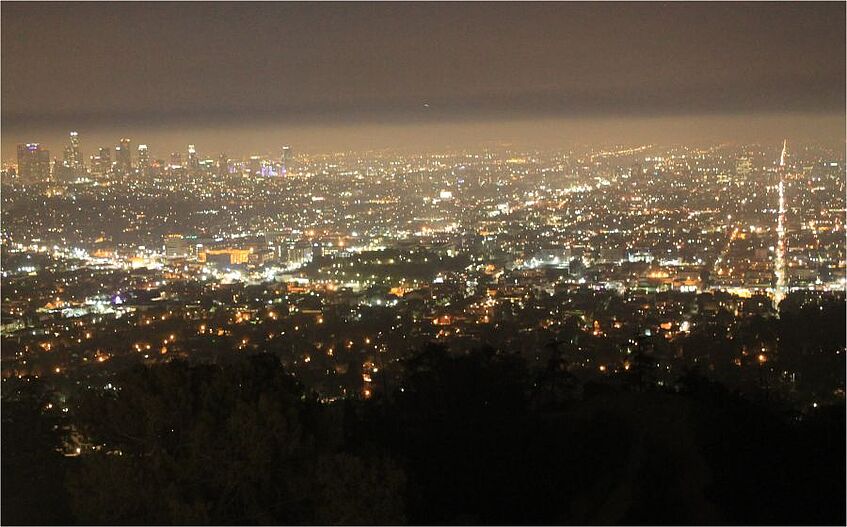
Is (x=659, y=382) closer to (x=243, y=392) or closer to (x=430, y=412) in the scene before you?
(x=430, y=412)

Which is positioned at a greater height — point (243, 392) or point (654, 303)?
point (243, 392)

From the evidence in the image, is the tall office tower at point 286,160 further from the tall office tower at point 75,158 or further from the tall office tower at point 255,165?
the tall office tower at point 75,158

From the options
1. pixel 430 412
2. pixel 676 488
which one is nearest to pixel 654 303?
pixel 430 412

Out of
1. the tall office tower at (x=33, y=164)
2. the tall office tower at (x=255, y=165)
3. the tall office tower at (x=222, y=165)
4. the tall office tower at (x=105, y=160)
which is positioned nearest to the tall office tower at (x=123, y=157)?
the tall office tower at (x=105, y=160)

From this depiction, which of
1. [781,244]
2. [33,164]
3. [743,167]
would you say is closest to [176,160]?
[33,164]

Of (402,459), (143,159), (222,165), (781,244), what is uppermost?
(143,159)

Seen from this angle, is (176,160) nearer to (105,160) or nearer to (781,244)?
(105,160)

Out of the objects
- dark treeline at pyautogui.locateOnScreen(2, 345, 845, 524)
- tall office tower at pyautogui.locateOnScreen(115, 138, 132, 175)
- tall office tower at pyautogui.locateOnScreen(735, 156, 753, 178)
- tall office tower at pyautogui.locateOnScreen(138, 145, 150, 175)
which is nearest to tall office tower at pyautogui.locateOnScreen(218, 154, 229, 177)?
tall office tower at pyautogui.locateOnScreen(138, 145, 150, 175)
